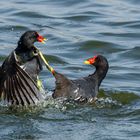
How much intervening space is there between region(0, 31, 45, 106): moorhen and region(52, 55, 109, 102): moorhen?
312 mm

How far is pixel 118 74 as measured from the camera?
12688 millimetres

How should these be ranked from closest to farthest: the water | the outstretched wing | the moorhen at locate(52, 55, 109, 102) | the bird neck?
1. the water
2. the outstretched wing
3. the moorhen at locate(52, 55, 109, 102)
4. the bird neck

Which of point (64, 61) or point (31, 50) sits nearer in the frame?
point (31, 50)

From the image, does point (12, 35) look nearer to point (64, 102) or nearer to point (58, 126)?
point (64, 102)

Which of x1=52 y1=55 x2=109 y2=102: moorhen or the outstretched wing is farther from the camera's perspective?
x1=52 y1=55 x2=109 y2=102: moorhen

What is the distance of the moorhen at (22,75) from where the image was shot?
9812 millimetres

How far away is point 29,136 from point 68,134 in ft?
1.63

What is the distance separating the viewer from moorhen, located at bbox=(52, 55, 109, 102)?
→ 10.3m

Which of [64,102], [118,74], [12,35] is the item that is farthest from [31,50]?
[12,35]

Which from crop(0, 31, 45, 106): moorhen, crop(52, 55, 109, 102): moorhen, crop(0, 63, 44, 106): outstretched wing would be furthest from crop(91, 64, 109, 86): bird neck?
crop(0, 63, 44, 106): outstretched wing

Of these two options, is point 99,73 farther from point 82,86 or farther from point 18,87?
point 18,87

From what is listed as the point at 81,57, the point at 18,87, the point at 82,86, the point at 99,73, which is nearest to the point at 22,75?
the point at 18,87

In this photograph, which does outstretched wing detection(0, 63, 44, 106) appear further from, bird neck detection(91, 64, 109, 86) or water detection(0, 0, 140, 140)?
bird neck detection(91, 64, 109, 86)

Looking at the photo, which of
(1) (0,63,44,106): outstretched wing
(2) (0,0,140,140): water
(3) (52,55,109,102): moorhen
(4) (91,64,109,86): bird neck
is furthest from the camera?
(4) (91,64,109,86): bird neck
